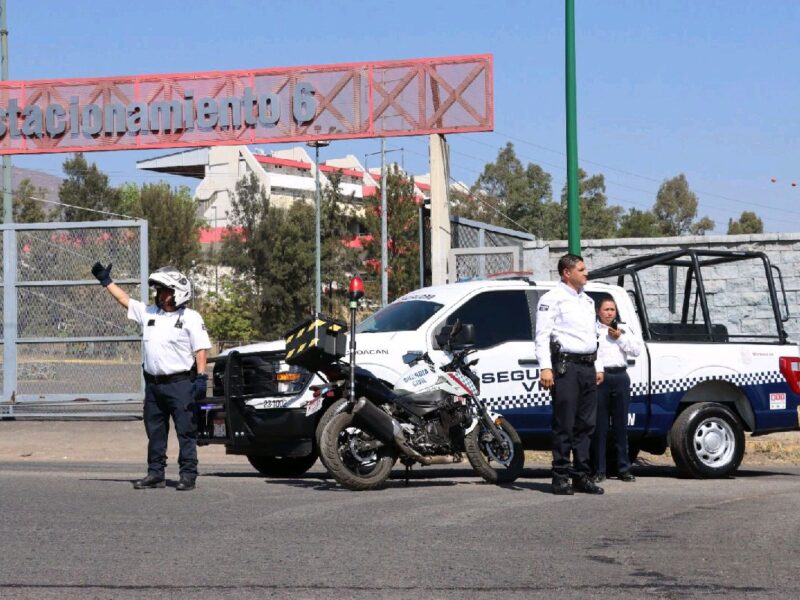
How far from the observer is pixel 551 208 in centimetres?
8500

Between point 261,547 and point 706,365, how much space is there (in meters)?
6.52

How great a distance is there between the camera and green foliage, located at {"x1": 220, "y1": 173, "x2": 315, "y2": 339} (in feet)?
220

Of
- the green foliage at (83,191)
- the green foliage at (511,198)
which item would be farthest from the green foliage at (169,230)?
the green foliage at (511,198)

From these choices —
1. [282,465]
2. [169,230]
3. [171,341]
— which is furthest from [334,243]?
[171,341]

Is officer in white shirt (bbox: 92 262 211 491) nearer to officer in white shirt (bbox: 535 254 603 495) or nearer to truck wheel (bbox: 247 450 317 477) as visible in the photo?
truck wheel (bbox: 247 450 317 477)

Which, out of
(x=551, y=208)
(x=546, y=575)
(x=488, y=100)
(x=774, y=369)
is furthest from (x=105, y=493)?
(x=551, y=208)

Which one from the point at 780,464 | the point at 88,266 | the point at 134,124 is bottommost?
the point at 780,464

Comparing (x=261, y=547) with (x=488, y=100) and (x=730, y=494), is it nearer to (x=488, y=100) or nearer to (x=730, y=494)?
(x=730, y=494)

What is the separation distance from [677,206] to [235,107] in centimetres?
7765

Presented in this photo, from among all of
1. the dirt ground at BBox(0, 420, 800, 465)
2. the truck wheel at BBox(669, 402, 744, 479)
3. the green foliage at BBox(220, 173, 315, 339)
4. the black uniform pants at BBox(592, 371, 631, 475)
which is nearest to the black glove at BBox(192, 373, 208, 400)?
the black uniform pants at BBox(592, 371, 631, 475)

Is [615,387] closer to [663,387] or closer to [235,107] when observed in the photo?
[663,387]

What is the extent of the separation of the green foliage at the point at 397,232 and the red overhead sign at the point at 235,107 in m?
45.9

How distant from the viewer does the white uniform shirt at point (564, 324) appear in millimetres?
10984

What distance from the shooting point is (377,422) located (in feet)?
36.5
